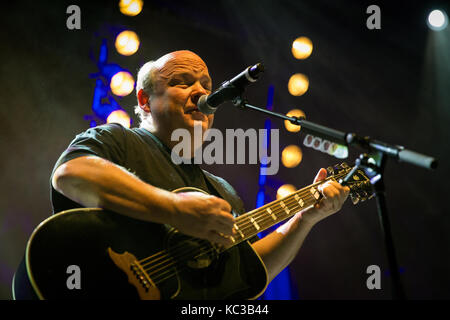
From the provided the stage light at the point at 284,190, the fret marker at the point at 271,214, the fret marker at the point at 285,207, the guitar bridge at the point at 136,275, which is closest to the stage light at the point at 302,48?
the stage light at the point at 284,190

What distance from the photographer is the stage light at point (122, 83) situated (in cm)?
374

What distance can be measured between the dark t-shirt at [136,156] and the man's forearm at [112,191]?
10 centimetres

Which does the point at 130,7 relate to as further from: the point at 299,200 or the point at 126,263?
the point at 126,263

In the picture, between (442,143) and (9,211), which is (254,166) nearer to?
(442,143)

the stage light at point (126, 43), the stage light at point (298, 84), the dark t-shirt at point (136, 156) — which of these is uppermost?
the stage light at point (126, 43)

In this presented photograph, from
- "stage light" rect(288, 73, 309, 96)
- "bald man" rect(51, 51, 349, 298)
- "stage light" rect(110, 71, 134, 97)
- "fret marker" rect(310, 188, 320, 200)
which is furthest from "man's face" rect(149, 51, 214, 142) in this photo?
"stage light" rect(288, 73, 309, 96)

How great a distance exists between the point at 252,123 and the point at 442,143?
238 cm

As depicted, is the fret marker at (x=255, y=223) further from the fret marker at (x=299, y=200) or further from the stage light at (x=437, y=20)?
the stage light at (x=437, y=20)

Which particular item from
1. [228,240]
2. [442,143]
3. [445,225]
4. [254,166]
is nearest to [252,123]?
[254,166]

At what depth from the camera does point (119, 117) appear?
378 cm

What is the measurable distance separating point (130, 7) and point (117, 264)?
3368 millimetres

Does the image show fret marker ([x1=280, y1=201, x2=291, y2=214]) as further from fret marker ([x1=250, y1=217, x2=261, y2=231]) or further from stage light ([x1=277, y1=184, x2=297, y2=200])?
stage light ([x1=277, y1=184, x2=297, y2=200])

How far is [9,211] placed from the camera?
10.3 ft

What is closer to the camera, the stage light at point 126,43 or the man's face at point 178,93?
the man's face at point 178,93
